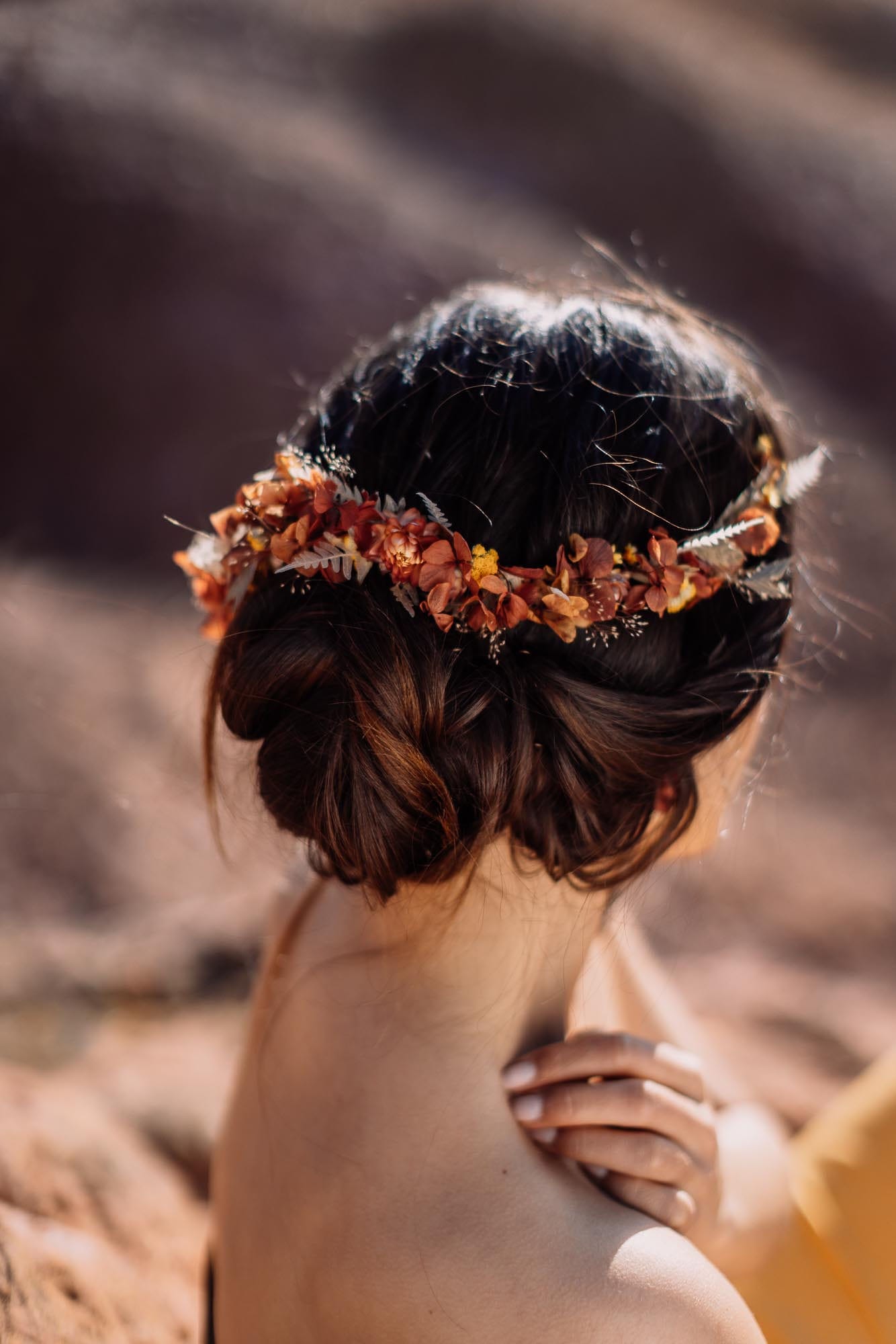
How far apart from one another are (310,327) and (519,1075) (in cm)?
499

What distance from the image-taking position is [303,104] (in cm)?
578

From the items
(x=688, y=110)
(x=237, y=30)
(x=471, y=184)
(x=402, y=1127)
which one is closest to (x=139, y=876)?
(x=402, y=1127)

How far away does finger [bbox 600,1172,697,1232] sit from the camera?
116 cm

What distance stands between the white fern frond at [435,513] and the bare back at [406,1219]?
619 mm

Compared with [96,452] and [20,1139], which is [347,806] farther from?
[96,452]

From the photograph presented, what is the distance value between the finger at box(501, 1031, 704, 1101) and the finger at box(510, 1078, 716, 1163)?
1cm

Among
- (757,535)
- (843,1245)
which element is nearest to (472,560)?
(757,535)

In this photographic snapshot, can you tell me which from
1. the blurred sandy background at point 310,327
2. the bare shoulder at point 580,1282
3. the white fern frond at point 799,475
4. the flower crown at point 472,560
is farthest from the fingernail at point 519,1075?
the blurred sandy background at point 310,327

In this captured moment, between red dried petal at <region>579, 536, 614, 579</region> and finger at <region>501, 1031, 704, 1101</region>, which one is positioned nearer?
red dried petal at <region>579, 536, 614, 579</region>

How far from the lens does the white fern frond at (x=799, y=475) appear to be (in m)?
1.20

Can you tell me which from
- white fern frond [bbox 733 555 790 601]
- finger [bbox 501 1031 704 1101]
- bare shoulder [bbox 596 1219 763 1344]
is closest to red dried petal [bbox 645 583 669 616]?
white fern frond [bbox 733 555 790 601]

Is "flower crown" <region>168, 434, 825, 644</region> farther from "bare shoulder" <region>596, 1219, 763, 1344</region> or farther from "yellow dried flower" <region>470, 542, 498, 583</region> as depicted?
"bare shoulder" <region>596, 1219, 763, 1344</region>

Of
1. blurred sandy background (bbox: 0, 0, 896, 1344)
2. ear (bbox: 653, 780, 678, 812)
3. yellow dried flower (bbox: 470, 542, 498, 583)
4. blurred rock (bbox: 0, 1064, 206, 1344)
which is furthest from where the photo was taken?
blurred sandy background (bbox: 0, 0, 896, 1344)

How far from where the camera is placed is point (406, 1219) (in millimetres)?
1089
